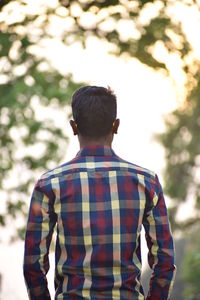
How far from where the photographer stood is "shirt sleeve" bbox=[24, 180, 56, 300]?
3006mm

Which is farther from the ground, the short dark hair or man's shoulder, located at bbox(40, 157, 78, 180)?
the short dark hair

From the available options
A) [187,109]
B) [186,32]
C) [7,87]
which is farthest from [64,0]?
[187,109]

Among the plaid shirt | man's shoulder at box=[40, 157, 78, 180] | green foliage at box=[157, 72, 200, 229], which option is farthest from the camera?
green foliage at box=[157, 72, 200, 229]

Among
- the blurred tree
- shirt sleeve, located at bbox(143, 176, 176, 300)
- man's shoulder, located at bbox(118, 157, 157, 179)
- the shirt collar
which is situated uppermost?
the blurred tree

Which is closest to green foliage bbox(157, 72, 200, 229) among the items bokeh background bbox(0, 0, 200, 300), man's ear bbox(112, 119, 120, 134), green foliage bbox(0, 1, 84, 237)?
bokeh background bbox(0, 0, 200, 300)

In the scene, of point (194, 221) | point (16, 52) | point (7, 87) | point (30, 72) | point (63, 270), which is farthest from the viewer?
point (194, 221)

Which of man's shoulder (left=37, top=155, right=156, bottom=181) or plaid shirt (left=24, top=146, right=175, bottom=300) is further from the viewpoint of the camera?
man's shoulder (left=37, top=155, right=156, bottom=181)

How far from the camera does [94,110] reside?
3.08m

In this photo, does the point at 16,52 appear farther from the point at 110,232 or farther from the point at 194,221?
the point at 194,221

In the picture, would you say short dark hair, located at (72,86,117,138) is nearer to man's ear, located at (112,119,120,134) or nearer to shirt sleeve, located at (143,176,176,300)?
man's ear, located at (112,119,120,134)

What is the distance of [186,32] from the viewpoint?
8.35m

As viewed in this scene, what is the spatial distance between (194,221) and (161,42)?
23234mm

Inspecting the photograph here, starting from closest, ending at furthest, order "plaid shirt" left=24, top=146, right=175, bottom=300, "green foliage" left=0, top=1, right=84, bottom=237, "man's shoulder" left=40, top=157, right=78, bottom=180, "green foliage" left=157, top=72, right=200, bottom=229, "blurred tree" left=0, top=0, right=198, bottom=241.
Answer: "plaid shirt" left=24, top=146, right=175, bottom=300, "man's shoulder" left=40, top=157, right=78, bottom=180, "blurred tree" left=0, top=0, right=198, bottom=241, "green foliage" left=0, top=1, right=84, bottom=237, "green foliage" left=157, top=72, right=200, bottom=229

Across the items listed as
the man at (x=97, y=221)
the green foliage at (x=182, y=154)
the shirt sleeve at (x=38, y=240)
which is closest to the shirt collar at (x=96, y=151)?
the man at (x=97, y=221)
